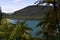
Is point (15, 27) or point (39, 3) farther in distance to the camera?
point (15, 27)

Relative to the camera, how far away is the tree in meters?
25.0

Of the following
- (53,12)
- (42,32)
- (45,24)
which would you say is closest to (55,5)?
(53,12)

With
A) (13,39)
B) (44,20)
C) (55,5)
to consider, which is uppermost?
(55,5)

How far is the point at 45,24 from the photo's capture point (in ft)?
88.0

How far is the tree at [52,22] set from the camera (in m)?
25.0

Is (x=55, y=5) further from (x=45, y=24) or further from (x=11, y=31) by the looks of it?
(x=11, y=31)

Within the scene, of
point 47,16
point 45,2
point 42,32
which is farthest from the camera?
point 42,32

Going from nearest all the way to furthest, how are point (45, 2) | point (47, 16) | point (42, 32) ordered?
point (45, 2)
point (47, 16)
point (42, 32)

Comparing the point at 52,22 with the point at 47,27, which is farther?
the point at 47,27

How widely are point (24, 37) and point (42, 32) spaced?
9.20ft

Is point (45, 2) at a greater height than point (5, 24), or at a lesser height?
greater

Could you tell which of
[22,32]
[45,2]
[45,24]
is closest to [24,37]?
[22,32]

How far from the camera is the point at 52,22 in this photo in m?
26.7

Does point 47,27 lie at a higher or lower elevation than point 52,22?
lower
